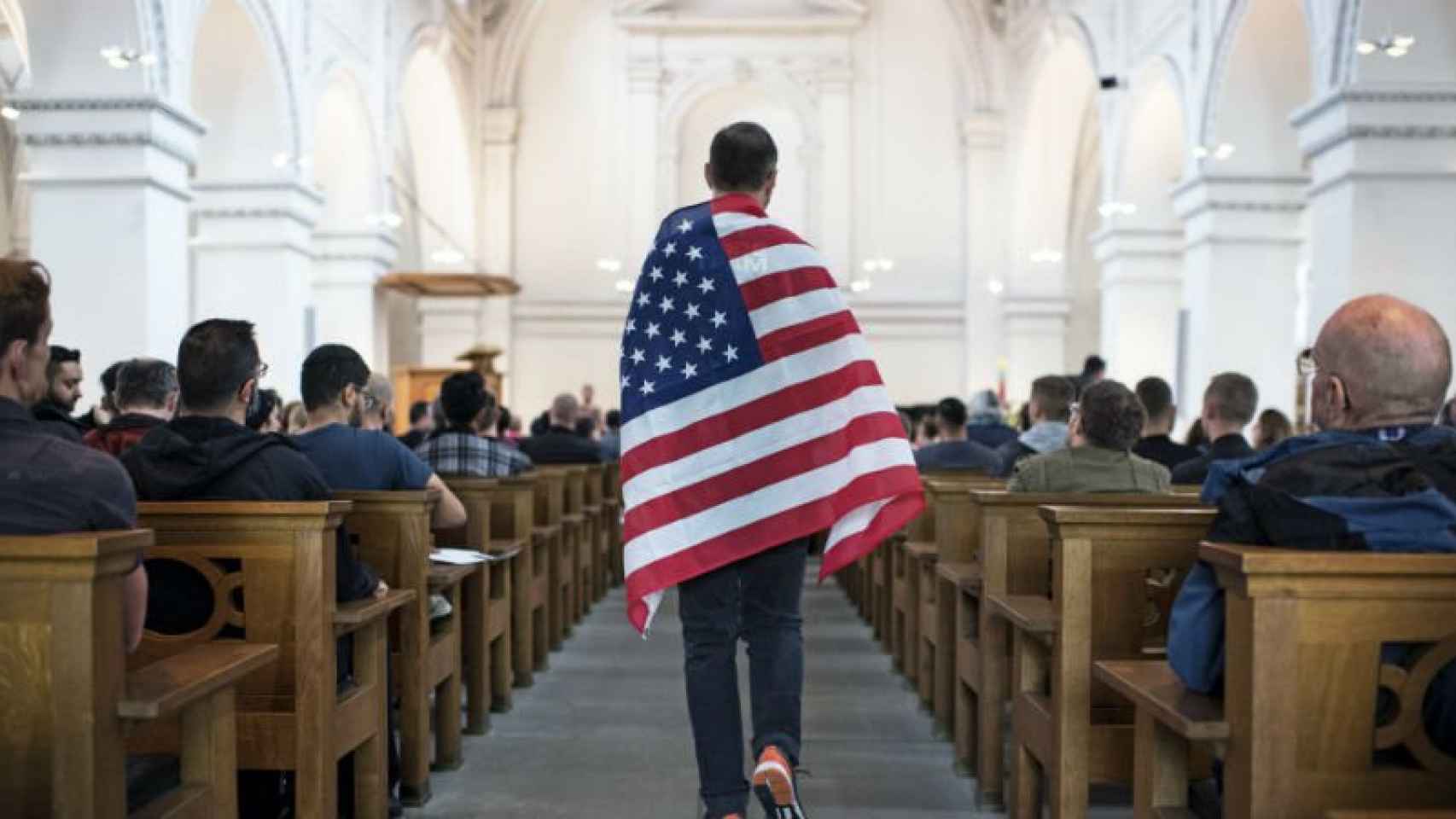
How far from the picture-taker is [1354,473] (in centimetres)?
227

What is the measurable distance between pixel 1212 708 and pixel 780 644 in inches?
38.4

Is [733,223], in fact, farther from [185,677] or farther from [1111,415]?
[1111,415]

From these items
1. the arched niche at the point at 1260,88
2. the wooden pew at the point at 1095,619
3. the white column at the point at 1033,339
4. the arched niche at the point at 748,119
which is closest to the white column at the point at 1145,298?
the arched niche at the point at 1260,88

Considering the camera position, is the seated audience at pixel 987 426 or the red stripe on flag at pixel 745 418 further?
the seated audience at pixel 987 426

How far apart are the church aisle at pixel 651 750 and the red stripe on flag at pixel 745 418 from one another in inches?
51.4

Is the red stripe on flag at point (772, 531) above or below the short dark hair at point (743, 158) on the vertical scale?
below

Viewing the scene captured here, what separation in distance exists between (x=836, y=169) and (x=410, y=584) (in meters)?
17.5

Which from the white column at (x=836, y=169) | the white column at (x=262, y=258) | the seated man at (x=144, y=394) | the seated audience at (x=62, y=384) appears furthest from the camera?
the white column at (x=836, y=169)

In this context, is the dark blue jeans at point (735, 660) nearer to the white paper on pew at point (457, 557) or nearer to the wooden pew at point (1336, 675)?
the wooden pew at point (1336, 675)

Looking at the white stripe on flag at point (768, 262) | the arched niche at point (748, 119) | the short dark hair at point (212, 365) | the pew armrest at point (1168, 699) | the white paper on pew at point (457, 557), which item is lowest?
A: the white paper on pew at point (457, 557)

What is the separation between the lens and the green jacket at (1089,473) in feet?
14.1

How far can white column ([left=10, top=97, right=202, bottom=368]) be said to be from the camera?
880 cm

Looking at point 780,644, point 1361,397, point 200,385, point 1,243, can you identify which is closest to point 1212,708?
point 1361,397

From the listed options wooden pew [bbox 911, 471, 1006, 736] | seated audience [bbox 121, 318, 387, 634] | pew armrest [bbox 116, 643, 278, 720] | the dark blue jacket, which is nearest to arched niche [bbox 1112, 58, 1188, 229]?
wooden pew [bbox 911, 471, 1006, 736]
